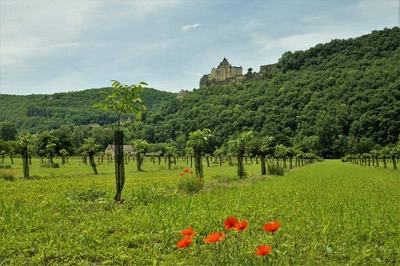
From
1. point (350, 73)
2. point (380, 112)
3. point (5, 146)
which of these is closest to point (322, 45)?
point (350, 73)

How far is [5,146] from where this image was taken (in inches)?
2124

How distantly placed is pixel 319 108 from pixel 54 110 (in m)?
106

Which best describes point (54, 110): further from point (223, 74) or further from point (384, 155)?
point (384, 155)

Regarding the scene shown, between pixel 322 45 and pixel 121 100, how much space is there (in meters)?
131

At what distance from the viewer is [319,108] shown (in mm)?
91125

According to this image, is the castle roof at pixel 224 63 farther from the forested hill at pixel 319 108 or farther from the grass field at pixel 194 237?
the grass field at pixel 194 237

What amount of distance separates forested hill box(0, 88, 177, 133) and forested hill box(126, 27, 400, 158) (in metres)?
31.3

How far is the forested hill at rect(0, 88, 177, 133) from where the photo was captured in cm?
12200

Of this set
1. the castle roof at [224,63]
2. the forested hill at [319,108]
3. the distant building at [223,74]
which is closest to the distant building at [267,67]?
the distant building at [223,74]

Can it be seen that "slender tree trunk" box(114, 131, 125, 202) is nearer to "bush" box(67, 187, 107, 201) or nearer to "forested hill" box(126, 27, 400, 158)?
"bush" box(67, 187, 107, 201)

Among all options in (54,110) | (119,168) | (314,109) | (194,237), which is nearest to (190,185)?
(119,168)

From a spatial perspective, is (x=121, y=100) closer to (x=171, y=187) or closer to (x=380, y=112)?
(x=171, y=187)

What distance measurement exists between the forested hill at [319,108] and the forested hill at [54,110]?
31.3 metres

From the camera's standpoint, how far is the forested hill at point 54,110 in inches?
4803
